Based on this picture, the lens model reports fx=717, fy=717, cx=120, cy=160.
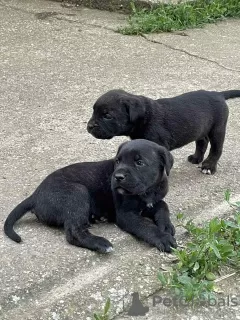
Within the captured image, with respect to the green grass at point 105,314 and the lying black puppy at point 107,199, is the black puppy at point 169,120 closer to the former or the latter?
the lying black puppy at point 107,199

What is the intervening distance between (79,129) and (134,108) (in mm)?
918

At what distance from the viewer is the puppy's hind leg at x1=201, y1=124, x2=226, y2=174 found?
501 centimetres

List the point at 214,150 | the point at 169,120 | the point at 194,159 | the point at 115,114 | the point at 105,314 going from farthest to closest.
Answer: the point at 194,159, the point at 214,150, the point at 169,120, the point at 115,114, the point at 105,314

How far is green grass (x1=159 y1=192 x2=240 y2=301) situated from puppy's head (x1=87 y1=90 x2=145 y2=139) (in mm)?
965

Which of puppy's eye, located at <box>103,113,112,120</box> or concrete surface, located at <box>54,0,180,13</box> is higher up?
puppy's eye, located at <box>103,113,112,120</box>

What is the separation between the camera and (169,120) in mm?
4953

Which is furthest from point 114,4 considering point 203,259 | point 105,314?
point 105,314

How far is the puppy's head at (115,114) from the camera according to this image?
4797 mm

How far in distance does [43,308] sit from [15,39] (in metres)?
4.79

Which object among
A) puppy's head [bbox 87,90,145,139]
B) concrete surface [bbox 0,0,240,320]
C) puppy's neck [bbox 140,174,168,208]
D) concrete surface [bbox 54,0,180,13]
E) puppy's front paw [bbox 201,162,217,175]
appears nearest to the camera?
concrete surface [bbox 0,0,240,320]

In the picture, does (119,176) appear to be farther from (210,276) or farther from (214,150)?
(214,150)

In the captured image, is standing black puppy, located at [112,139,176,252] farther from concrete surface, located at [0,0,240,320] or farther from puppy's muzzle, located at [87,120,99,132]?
puppy's muzzle, located at [87,120,99,132]

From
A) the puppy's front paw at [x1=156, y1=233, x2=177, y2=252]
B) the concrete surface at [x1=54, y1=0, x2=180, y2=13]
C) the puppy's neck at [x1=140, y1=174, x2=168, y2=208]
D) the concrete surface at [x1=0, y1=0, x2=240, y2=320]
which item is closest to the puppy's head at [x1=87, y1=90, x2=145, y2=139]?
the concrete surface at [x1=0, y1=0, x2=240, y2=320]

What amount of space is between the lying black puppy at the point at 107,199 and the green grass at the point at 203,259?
0.54 ft
